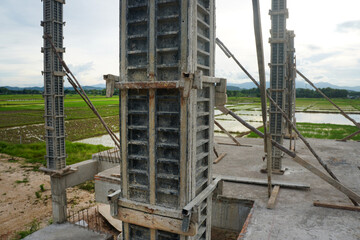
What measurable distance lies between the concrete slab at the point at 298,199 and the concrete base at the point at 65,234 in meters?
5.13

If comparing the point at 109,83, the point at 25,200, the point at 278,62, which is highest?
the point at 278,62

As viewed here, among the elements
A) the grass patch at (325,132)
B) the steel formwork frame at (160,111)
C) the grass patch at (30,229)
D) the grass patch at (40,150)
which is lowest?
the grass patch at (30,229)

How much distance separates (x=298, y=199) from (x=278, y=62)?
206 inches

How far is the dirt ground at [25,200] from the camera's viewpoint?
12.5 metres

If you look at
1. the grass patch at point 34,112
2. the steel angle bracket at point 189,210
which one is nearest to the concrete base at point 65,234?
the steel angle bracket at point 189,210

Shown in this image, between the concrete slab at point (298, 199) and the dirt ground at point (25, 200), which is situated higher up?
the concrete slab at point (298, 199)

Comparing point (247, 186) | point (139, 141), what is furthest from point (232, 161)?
point (139, 141)

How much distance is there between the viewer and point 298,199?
8688mm

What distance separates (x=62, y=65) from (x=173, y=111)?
6.72 metres

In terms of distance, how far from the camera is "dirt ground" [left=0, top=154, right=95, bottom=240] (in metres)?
12.5

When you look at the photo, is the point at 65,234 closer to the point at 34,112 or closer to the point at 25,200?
the point at 25,200

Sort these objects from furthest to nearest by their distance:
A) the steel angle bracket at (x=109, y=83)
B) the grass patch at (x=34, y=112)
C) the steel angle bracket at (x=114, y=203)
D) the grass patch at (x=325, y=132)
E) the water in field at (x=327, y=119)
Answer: the grass patch at (x=34, y=112) → the water in field at (x=327, y=119) → the grass patch at (x=325, y=132) → the steel angle bracket at (x=114, y=203) → the steel angle bracket at (x=109, y=83)

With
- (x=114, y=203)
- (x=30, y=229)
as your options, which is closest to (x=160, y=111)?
(x=114, y=203)

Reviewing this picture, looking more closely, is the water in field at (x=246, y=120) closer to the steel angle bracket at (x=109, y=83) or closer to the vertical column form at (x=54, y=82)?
the vertical column form at (x=54, y=82)
